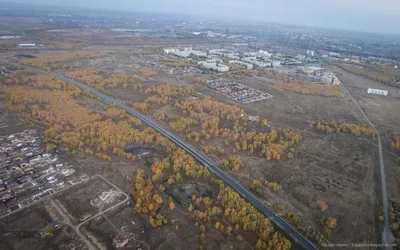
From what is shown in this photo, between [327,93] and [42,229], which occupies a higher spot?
[327,93]

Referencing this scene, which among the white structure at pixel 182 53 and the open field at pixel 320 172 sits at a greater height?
the white structure at pixel 182 53

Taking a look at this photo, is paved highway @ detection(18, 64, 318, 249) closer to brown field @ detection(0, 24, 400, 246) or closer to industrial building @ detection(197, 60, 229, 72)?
brown field @ detection(0, 24, 400, 246)

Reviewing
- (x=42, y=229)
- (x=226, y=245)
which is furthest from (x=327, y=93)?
(x=42, y=229)

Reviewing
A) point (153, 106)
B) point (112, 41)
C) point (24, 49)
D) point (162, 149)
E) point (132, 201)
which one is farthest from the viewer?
point (112, 41)

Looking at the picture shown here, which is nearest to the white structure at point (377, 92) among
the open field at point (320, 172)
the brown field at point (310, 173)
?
the brown field at point (310, 173)

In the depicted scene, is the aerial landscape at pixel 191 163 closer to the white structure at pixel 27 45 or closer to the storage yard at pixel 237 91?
the storage yard at pixel 237 91

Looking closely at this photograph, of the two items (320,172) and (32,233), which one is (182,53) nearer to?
(320,172)

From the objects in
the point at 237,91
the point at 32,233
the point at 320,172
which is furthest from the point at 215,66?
the point at 32,233

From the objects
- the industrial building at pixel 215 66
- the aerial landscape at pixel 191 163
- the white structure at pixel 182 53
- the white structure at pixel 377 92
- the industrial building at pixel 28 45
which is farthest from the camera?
the white structure at pixel 182 53

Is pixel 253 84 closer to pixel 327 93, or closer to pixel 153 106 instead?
pixel 327 93
